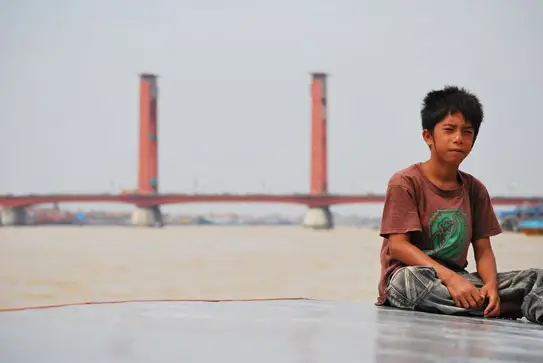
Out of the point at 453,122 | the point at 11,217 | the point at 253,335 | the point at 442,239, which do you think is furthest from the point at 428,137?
the point at 11,217

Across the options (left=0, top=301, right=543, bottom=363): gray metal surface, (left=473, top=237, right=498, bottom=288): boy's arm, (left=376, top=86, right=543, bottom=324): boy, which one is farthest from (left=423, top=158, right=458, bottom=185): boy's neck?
(left=0, top=301, right=543, bottom=363): gray metal surface

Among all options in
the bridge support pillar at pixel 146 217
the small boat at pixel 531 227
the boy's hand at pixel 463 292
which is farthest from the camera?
the bridge support pillar at pixel 146 217

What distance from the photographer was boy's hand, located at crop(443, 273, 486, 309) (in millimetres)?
1184

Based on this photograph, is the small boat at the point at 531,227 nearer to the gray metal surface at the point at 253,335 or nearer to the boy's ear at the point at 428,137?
the boy's ear at the point at 428,137

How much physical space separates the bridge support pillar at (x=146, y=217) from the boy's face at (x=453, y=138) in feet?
65.9

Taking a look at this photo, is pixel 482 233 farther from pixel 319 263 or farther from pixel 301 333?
pixel 319 263

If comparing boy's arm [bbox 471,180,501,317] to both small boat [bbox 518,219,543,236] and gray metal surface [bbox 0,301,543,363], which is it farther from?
small boat [bbox 518,219,543,236]

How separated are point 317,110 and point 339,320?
1980 centimetres

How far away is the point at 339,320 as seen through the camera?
1.13 meters

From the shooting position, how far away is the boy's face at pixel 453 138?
1247 mm

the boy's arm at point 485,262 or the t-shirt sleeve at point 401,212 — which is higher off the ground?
the t-shirt sleeve at point 401,212

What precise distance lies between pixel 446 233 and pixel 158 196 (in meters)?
19.0

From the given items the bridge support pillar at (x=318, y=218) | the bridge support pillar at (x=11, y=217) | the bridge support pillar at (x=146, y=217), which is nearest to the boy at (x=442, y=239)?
Result: the bridge support pillar at (x=318, y=218)

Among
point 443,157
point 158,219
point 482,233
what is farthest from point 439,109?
point 158,219
